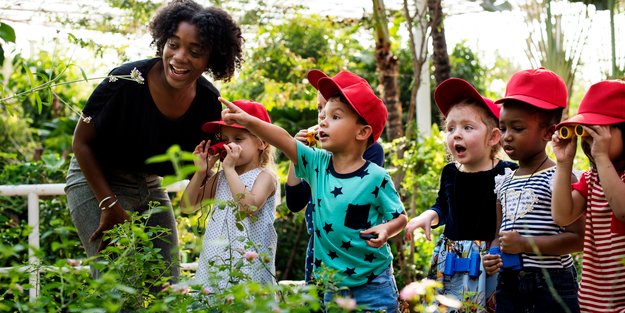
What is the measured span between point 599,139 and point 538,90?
1.64 feet

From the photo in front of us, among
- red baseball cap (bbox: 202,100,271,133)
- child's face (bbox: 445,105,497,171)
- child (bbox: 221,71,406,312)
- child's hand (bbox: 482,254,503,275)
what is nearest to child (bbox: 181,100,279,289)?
red baseball cap (bbox: 202,100,271,133)

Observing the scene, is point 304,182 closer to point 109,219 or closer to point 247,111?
point 247,111

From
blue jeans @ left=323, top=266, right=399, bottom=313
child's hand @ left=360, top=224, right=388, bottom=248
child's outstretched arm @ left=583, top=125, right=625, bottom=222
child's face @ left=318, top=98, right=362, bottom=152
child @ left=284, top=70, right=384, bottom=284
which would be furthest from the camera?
child @ left=284, top=70, right=384, bottom=284

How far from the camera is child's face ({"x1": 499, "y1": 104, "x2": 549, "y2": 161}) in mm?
3146

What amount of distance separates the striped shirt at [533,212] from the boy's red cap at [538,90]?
0.24 m

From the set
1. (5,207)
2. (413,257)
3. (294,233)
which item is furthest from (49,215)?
(294,233)

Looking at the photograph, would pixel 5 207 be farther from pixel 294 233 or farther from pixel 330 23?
pixel 330 23

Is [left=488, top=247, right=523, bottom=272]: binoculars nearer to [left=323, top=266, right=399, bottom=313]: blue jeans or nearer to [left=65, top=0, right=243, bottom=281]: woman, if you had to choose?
[left=323, top=266, right=399, bottom=313]: blue jeans

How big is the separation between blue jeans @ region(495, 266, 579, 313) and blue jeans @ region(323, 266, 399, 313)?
401 millimetres

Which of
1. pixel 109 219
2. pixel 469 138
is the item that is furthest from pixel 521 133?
pixel 109 219

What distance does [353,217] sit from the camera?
10.8 feet

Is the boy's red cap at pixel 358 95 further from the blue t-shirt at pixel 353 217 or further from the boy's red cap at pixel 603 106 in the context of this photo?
the boy's red cap at pixel 603 106

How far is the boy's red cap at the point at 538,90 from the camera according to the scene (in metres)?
3.17

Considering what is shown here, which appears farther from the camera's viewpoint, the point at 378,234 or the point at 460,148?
the point at 460,148
